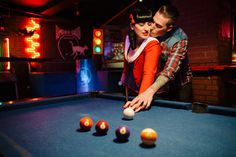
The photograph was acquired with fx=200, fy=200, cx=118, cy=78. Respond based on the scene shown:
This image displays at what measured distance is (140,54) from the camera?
2.59 meters

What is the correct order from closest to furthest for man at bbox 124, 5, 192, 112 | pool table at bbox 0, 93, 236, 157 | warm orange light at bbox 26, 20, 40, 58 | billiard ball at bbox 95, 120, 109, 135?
1. pool table at bbox 0, 93, 236, 157
2. billiard ball at bbox 95, 120, 109, 135
3. man at bbox 124, 5, 192, 112
4. warm orange light at bbox 26, 20, 40, 58

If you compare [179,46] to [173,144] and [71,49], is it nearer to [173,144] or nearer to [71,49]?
[173,144]

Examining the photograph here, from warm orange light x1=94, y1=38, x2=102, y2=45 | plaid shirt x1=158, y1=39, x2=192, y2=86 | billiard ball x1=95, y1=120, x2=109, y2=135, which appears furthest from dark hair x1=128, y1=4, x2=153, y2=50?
warm orange light x1=94, y1=38, x2=102, y2=45

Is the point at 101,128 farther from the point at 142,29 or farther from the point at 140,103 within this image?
the point at 142,29

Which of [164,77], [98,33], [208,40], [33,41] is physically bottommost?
[164,77]

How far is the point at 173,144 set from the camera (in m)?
0.96

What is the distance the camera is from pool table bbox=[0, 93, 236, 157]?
86 centimetres

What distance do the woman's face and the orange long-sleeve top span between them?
0.89 feet

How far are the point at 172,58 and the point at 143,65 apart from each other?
371mm

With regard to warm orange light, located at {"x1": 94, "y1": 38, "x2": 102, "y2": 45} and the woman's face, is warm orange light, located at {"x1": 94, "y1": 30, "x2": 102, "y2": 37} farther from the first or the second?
the woman's face

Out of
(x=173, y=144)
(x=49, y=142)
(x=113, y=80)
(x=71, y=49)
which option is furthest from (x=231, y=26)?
(x=71, y=49)

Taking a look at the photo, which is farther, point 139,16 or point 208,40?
point 208,40

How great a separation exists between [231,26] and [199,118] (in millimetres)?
3299

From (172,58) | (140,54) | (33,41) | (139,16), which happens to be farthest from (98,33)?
(172,58)
